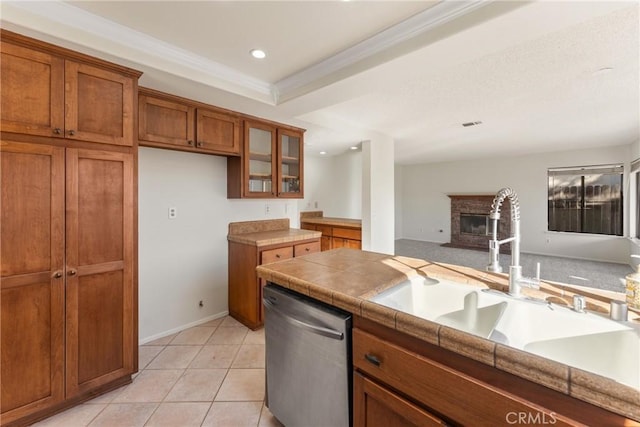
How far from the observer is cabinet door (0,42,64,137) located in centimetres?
149

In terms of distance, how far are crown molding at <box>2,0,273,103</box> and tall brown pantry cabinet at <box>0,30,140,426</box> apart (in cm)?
12

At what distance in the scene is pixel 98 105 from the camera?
1.79m

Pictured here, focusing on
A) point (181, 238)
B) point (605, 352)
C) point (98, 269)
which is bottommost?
point (605, 352)

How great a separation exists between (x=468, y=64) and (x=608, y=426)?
2340mm

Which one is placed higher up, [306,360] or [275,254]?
[275,254]

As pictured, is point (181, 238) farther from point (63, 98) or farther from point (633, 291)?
point (633, 291)

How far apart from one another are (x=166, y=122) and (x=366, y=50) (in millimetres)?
1746

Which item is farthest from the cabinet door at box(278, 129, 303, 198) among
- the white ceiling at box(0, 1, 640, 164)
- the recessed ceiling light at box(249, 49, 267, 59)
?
the recessed ceiling light at box(249, 49, 267, 59)

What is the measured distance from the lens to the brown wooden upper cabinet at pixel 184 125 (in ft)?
7.39

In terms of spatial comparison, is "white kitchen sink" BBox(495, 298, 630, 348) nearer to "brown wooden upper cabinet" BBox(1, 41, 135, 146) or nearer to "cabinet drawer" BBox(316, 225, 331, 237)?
"brown wooden upper cabinet" BBox(1, 41, 135, 146)

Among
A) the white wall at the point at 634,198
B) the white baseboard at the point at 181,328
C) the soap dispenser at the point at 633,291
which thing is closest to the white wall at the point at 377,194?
the white baseboard at the point at 181,328

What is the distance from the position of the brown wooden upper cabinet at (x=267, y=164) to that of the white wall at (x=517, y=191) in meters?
5.90

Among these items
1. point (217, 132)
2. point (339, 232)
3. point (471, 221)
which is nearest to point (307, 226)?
point (339, 232)

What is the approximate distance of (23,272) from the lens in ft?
5.15
